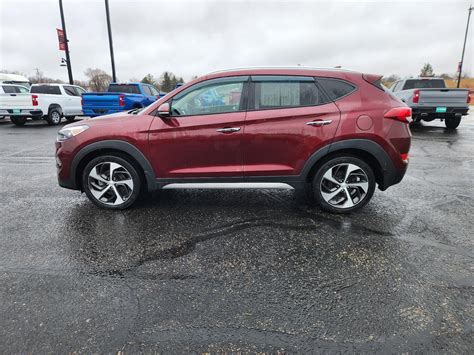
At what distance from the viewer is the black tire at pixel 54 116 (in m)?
14.2

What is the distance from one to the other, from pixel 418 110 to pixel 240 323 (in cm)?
1134

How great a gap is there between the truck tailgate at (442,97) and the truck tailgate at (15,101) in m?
15.3

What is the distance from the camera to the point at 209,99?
3.97m

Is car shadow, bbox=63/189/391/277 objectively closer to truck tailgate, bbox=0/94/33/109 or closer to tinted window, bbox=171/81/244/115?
tinted window, bbox=171/81/244/115

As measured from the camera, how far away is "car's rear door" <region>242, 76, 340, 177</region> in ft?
12.6

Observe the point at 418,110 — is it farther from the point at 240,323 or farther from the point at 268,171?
the point at 240,323

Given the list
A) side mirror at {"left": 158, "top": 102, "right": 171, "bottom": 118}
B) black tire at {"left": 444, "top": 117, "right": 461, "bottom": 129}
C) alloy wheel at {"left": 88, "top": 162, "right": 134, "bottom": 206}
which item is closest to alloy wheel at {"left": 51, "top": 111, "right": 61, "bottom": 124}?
alloy wheel at {"left": 88, "top": 162, "right": 134, "bottom": 206}

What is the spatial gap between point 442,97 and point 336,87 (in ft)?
30.2

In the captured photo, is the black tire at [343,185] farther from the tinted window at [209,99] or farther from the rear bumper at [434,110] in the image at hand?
the rear bumper at [434,110]

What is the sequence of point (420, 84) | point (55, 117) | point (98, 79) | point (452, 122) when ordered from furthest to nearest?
point (98, 79)
point (55, 117)
point (420, 84)
point (452, 122)

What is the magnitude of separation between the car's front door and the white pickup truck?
40.4 feet

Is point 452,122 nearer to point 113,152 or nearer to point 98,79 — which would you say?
point 113,152

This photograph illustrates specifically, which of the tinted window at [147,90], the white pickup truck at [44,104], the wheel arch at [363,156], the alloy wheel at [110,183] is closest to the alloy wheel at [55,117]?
the white pickup truck at [44,104]

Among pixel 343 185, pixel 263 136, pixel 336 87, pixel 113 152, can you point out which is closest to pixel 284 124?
pixel 263 136
